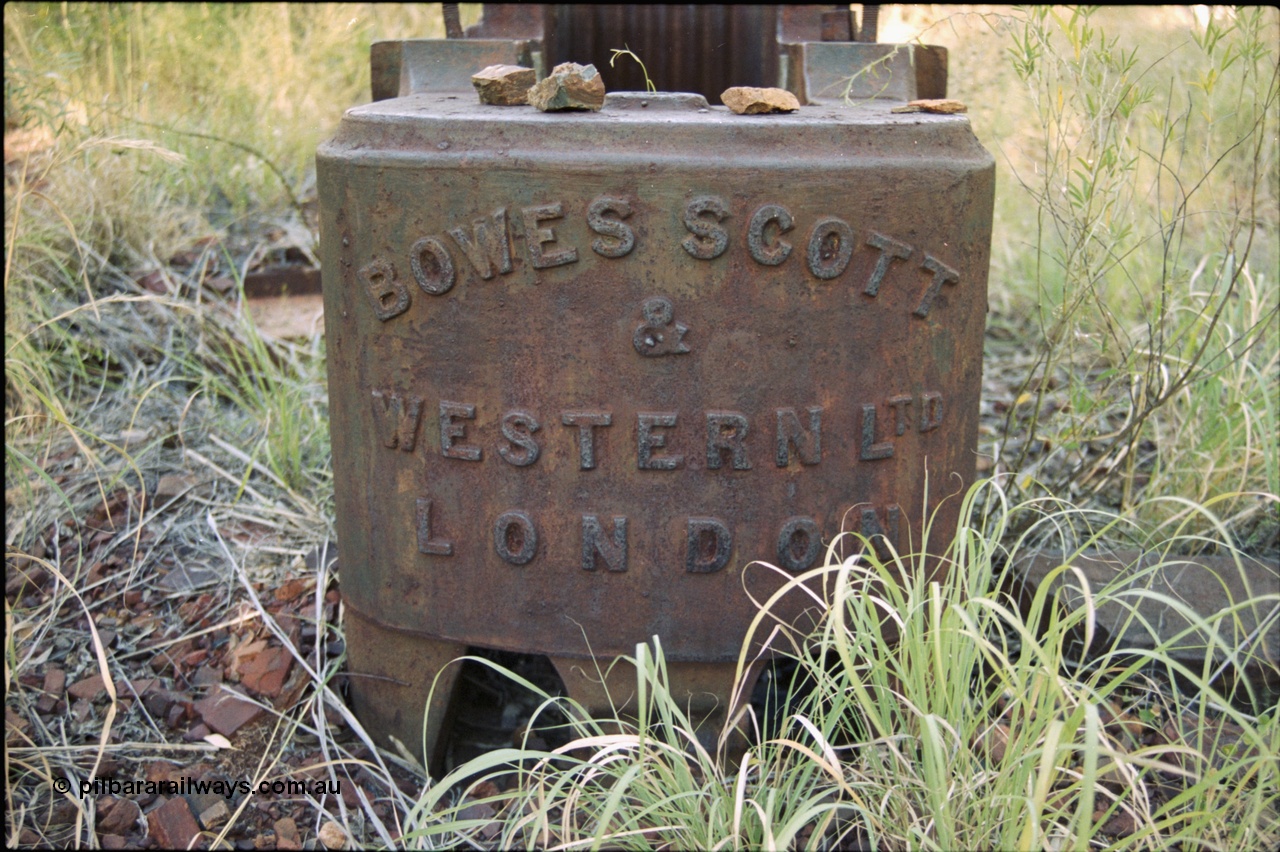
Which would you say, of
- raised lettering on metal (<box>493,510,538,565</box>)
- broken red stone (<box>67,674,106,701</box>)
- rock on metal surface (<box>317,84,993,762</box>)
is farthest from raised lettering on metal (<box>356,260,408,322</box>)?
broken red stone (<box>67,674,106,701</box>)

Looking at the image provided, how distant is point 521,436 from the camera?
165 centimetres

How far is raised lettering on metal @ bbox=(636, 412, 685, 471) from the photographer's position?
1.62m

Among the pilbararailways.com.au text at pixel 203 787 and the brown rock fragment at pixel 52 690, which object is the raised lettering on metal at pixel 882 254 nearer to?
the pilbararailways.com.au text at pixel 203 787

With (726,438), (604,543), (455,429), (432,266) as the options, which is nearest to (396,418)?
(455,429)

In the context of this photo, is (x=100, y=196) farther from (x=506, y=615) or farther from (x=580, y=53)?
(x=506, y=615)

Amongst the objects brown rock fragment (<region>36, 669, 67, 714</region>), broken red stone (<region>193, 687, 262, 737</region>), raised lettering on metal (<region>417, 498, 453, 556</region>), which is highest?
raised lettering on metal (<region>417, 498, 453, 556</region>)

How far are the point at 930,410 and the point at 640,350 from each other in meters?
0.46

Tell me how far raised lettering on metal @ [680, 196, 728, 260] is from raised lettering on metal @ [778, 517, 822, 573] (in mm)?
410

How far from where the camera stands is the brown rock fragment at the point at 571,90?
160 cm

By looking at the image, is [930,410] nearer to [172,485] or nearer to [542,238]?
[542,238]

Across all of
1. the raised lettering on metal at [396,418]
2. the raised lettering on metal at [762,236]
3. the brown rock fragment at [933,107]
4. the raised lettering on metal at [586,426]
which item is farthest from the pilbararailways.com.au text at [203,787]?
the brown rock fragment at [933,107]

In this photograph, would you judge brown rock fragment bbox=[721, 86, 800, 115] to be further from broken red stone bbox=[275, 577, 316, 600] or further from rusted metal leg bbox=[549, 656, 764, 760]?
broken red stone bbox=[275, 577, 316, 600]

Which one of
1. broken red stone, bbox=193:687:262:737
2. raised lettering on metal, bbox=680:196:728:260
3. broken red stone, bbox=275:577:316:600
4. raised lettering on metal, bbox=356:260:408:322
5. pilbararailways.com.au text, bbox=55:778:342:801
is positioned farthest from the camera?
broken red stone, bbox=275:577:316:600

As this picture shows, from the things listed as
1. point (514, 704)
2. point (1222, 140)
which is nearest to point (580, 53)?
point (514, 704)
